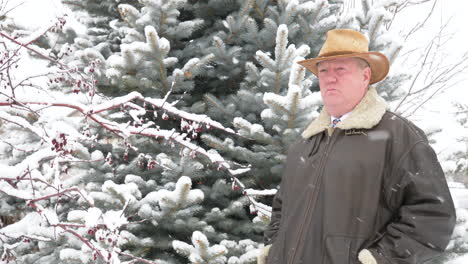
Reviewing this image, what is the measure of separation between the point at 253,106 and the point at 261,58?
1.94ft

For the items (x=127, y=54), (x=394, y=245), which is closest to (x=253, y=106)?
(x=127, y=54)

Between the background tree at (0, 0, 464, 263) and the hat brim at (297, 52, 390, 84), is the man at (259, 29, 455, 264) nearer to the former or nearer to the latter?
the hat brim at (297, 52, 390, 84)

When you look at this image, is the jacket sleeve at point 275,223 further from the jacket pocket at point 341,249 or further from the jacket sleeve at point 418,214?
the jacket sleeve at point 418,214

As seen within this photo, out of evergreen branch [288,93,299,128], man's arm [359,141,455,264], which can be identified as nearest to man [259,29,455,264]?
man's arm [359,141,455,264]

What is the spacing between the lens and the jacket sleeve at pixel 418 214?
1.91 meters

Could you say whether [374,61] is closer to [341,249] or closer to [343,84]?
[343,84]

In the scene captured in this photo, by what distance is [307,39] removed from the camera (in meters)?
4.31

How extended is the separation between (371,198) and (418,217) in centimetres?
25

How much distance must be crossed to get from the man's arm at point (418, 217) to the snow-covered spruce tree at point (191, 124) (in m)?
1.33

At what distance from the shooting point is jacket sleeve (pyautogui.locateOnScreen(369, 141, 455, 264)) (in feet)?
6.26

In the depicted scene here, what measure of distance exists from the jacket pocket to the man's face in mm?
737

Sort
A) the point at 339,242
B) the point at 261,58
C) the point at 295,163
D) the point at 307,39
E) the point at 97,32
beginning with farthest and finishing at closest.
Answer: the point at 97,32, the point at 307,39, the point at 261,58, the point at 295,163, the point at 339,242

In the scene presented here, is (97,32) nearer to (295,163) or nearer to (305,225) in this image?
(295,163)

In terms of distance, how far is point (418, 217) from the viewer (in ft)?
6.29
